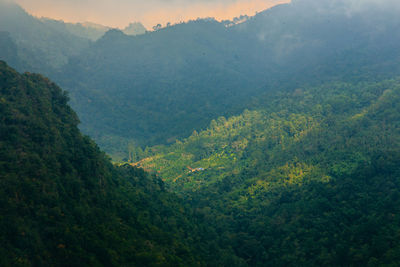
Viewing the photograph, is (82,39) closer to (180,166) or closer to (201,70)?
(201,70)

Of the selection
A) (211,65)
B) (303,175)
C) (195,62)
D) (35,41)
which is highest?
(35,41)

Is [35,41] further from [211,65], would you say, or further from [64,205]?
[64,205]

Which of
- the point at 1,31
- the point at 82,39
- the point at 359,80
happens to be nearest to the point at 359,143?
the point at 359,80

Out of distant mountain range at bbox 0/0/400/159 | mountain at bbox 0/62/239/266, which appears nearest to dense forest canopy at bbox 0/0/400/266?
mountain at bbox 0/62/239/266

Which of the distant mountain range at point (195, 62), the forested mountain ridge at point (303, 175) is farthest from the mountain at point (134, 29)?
the forested mountain ridge at point (303, 175)

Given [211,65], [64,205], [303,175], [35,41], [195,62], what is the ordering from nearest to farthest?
[64,205] → [303,175] → [35,41] → [211,65] → [195,62]

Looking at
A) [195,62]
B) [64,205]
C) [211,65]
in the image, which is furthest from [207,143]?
[195,62]

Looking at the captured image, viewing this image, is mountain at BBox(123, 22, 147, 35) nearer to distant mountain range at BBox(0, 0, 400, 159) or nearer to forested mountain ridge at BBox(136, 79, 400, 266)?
distant mountain range at BBox(0, 0, 400, 159)
